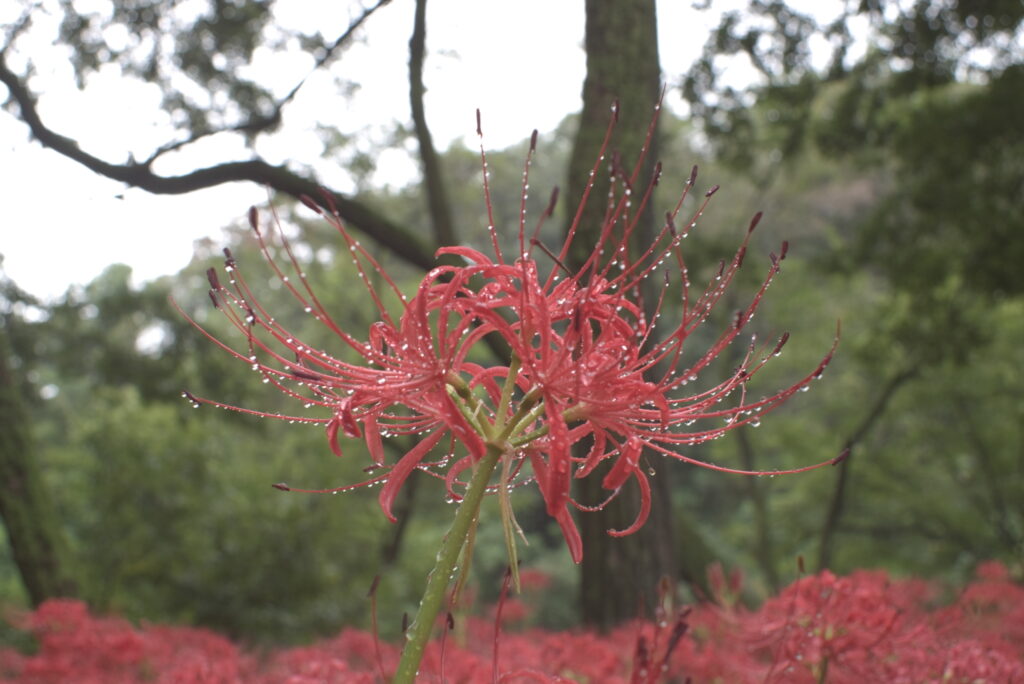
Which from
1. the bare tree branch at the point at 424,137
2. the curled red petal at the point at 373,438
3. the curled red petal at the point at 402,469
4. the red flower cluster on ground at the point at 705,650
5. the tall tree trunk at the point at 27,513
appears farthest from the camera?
the bare tree branch at the point at 424,137

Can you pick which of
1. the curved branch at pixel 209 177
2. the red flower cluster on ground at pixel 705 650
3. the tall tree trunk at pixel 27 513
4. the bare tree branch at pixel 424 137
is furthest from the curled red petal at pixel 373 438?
the tall tree trunk at pixel 27 513

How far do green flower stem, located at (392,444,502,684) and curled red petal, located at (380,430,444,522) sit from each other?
115mm

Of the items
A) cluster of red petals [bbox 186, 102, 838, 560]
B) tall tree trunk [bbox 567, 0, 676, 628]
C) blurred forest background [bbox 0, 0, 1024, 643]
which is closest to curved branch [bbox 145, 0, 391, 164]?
blurred forest background [bbox 0, 0, 1024, 643]

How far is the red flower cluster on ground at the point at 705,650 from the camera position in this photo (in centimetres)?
197

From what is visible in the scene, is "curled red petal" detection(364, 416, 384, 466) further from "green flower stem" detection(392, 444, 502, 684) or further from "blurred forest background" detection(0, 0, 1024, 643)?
"blurred forest background" detection(0, 0, 1024, 643)

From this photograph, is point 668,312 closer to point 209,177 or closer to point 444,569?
point 209,177

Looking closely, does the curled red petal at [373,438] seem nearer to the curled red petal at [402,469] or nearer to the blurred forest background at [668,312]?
the curled red petal at [402,469]

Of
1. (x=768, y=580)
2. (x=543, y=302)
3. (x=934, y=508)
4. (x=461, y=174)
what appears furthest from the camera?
(x=461, y=174)

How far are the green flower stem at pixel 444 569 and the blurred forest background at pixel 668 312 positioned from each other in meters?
3.04

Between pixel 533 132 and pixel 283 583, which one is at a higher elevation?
pixel 533 132

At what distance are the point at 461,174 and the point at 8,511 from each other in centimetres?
1287

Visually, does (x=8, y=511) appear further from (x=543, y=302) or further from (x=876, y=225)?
(x=876, y=225)

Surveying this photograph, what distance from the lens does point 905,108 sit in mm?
8117

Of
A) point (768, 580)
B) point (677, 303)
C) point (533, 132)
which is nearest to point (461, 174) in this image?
point (768, 580)
